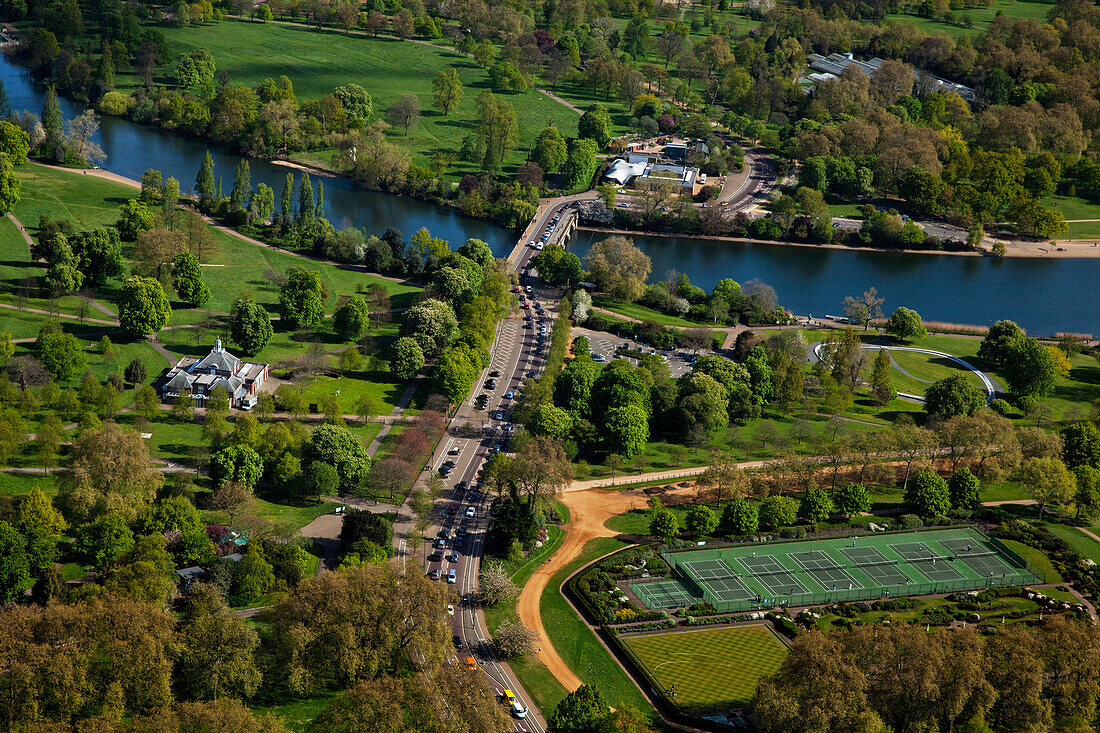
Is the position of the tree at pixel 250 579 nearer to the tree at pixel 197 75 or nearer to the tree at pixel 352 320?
the tree at pixel 352 320

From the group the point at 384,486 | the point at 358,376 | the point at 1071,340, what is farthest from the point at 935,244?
the point at 384,486

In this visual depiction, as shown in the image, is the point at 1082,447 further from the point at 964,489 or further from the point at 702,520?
the point at 702,520

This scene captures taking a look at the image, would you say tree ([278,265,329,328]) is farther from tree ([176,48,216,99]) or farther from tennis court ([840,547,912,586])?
tree ([176,48,216,99])

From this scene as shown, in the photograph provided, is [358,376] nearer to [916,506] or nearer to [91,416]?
[91,416]

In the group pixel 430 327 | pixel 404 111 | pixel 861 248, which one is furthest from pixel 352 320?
pixel 861 248

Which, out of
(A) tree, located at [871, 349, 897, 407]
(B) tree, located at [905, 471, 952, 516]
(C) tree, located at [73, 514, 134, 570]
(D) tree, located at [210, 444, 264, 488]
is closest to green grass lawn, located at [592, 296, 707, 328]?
(A) tree, located at [871, 349, 897, 407]
